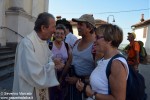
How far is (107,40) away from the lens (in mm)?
2662

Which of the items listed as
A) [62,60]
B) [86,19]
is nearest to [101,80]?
[86,19]

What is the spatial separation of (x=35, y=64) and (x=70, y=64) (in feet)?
3.70

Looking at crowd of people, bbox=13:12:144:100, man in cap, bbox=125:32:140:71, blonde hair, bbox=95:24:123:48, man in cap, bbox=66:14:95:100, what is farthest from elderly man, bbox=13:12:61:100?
man in cap, bbox=125:32:140:71

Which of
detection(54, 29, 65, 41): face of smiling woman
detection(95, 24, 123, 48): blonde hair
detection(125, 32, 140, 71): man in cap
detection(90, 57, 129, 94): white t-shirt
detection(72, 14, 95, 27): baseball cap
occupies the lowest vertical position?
detection(125, 32, 140, 71): man in cap

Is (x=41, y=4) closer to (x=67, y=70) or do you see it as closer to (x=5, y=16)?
(x=5, y=16)

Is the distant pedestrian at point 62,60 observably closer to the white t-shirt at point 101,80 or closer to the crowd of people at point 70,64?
the crowd of people at point 70,64

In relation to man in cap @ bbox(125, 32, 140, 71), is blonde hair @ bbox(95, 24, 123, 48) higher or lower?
higher

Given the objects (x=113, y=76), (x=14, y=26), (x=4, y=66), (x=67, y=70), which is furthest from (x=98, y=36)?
(x=14, y=26)

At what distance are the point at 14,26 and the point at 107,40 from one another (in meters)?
10.6

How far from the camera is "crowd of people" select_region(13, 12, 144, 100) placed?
259 cm

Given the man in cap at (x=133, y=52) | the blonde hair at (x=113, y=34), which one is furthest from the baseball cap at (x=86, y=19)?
the man in cap at (x=133, y=52)

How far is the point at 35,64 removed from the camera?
9.88 feet

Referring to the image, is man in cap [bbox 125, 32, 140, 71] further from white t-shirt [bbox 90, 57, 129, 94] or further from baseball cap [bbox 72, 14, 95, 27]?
white t-shirt [bbox 90, 57, 129, 94]

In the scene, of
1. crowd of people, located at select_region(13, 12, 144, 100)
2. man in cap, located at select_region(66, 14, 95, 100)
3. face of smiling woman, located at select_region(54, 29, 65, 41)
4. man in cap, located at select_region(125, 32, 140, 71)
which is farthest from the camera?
man in cap, located at select_region(125, 32, 140, 71)
